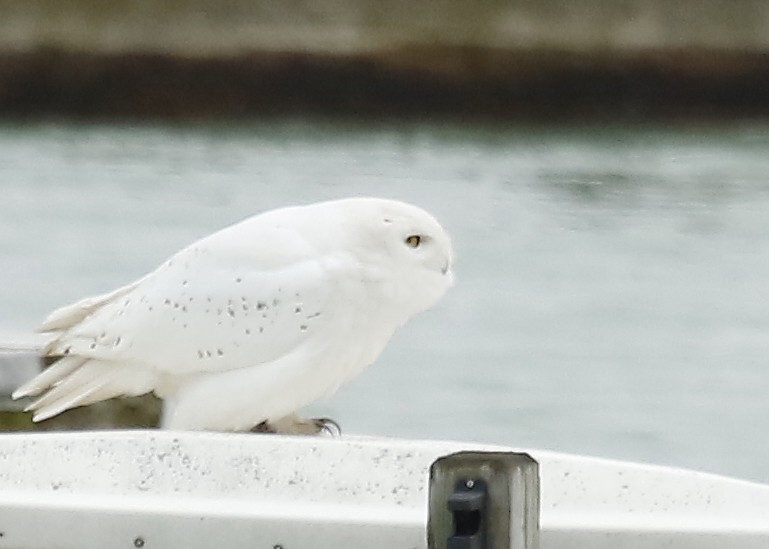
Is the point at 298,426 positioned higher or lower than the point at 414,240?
lower

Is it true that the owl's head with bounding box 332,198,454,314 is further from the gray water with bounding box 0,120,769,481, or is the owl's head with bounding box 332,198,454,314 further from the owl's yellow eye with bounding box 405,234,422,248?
the gray water with bounding box 0,120,769,481

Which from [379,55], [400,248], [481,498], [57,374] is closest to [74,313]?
[57,374]

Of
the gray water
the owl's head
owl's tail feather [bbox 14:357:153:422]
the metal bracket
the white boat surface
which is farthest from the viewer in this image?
the gray water

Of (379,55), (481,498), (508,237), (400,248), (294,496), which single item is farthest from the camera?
(508,237)

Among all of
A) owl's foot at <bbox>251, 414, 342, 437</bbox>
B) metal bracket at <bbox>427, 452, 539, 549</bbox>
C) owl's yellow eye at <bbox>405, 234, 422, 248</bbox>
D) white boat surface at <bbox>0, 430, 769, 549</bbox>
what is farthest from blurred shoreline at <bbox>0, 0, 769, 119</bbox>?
metal bracket at <bbox>427, 452, 539, 549</bbox>

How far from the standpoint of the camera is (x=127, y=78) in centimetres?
600

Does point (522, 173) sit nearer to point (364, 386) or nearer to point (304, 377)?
point (364, 386)

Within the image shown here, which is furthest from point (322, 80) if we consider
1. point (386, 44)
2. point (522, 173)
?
point (522, 173)

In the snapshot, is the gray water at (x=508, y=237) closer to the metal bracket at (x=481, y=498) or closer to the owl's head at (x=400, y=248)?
the owl's head at (x=400, y=248)

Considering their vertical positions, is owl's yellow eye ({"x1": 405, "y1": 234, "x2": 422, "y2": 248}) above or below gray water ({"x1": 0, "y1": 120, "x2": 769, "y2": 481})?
below

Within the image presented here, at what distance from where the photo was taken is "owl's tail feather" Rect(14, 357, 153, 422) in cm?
152

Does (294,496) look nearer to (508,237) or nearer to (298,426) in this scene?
(298,426)

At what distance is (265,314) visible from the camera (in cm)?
145

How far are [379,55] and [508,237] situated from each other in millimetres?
2212
